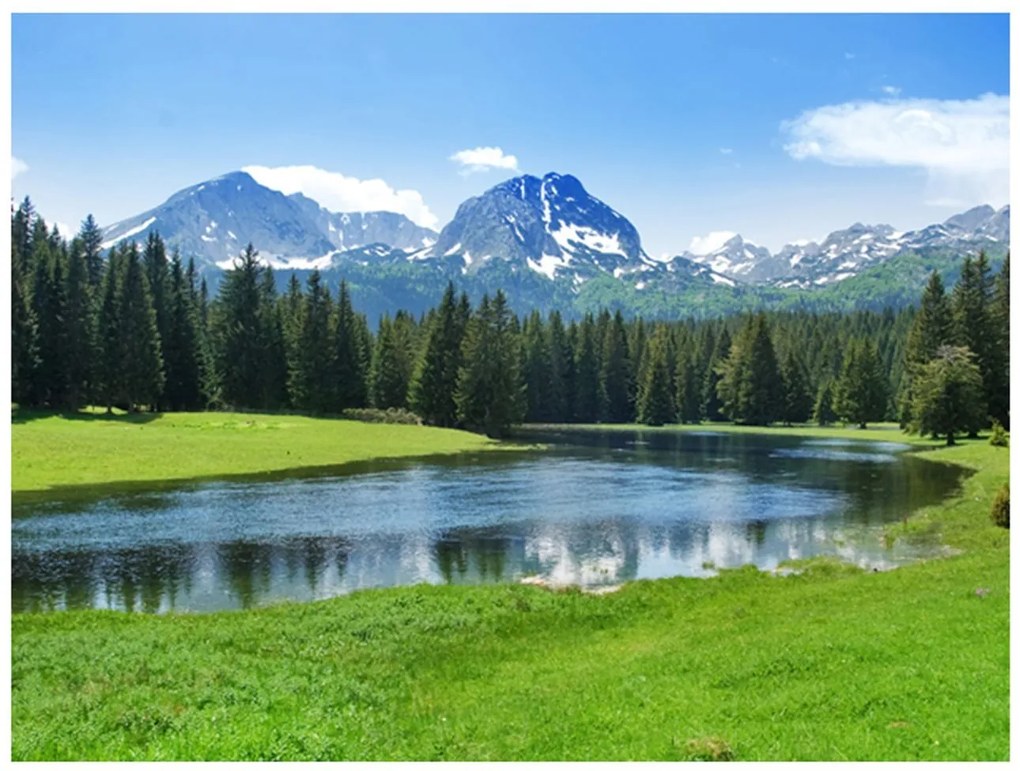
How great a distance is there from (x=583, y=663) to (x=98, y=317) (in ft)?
315

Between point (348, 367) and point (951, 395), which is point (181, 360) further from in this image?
point (951, 395)

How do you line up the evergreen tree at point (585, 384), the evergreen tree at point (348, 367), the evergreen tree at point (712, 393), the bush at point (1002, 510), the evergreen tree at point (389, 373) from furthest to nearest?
the evergreen tree at point (712, 393), the evergreen tree at point (585, 384), the evergreen tree at point (389, 373), the evergreen tree at point (348, 367), the bush at point (1002, 510)

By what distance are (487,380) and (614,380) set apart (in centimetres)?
6378

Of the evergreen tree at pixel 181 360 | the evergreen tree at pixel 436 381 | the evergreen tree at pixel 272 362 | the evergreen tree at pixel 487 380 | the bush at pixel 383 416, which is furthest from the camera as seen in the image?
the evergreen tree at pixel 272 362

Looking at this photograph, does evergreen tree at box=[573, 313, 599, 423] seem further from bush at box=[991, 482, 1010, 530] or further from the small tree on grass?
bush at box=[991, 482, 1010, 530]

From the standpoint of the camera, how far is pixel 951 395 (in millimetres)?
93062

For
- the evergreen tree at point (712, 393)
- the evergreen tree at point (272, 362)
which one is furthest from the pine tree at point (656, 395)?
the evergreen tree at point (272, 362)

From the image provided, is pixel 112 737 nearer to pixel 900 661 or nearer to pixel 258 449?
pixel 900 661

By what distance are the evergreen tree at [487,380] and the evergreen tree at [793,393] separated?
206 ft

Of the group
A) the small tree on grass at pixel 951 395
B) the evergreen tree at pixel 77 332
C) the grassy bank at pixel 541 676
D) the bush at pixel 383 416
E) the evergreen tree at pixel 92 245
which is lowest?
the grassy bank at pixel 541 676

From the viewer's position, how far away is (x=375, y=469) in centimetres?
6812

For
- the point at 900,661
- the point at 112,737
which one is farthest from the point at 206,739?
the point at 900,661

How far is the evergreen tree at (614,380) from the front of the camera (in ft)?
553

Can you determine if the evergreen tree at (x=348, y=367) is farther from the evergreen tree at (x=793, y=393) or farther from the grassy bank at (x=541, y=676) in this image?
the grassy bank at (x=541, y=676)
